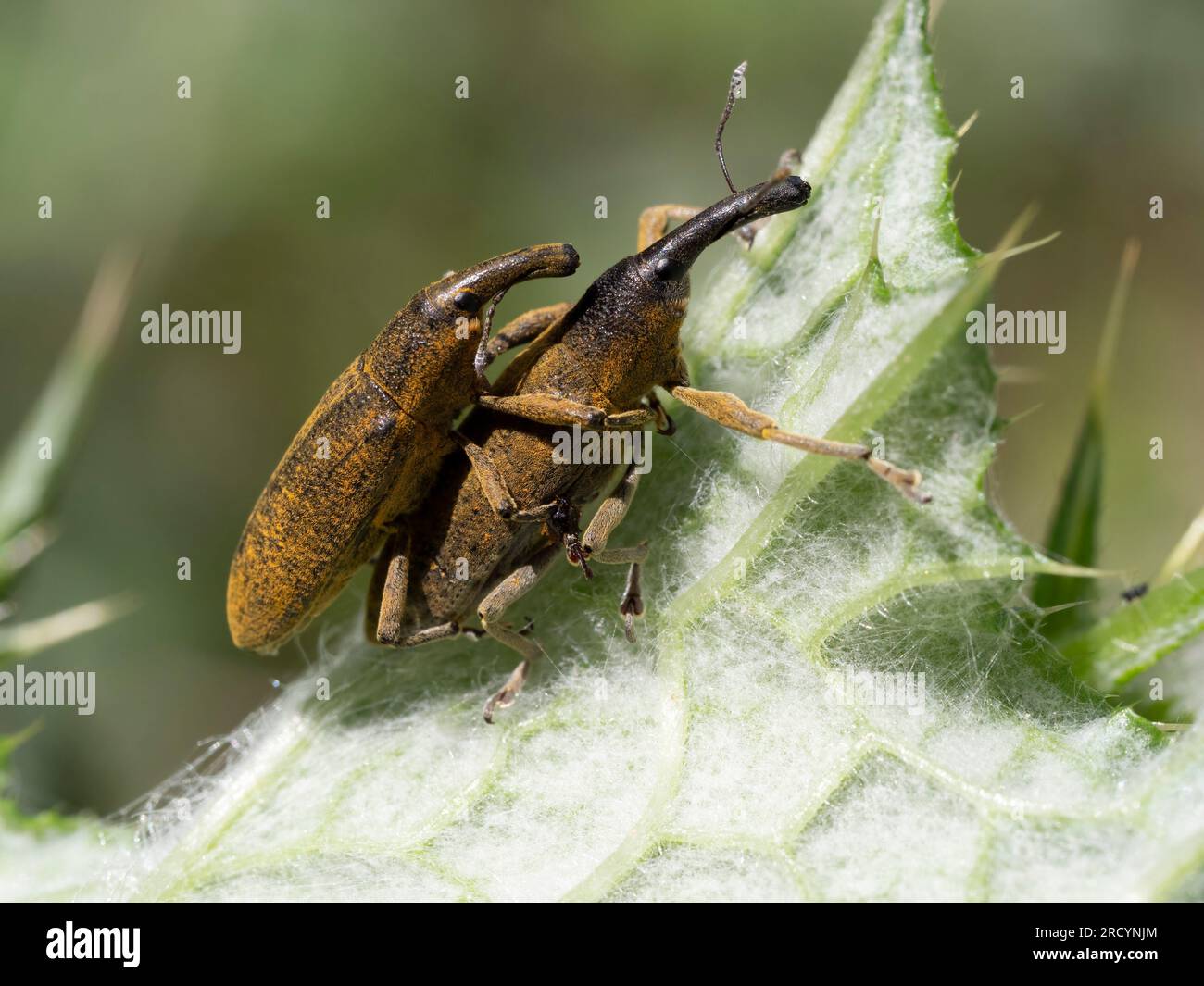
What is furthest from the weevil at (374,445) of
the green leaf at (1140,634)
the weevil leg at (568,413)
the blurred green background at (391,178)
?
the blurred green background at (391,178)

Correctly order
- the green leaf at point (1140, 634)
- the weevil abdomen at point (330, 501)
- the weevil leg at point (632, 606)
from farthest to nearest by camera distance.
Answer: the weevil abdomen at point (330, 501)
the weevil leg at point (632, 606)
the green leaf at point (1140, 634)

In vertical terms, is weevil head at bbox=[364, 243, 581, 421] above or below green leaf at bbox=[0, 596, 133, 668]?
above

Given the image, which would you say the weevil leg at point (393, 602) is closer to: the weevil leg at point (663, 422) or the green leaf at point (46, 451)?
the weevil leg at point (663, 422)

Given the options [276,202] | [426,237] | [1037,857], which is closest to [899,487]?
[1037,857]

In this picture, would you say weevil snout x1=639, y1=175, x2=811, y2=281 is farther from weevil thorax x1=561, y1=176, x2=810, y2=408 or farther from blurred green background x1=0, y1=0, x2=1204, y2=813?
blurred green background x1=0, y1=0, x2=1204, y2=813

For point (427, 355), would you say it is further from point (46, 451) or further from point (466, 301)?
point (46, 451)

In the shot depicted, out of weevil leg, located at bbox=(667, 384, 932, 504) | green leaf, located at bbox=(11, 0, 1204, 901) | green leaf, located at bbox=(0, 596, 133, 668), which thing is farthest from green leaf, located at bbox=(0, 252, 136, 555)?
weevil leg, located at bbox=(667, 384, 932, 504)
